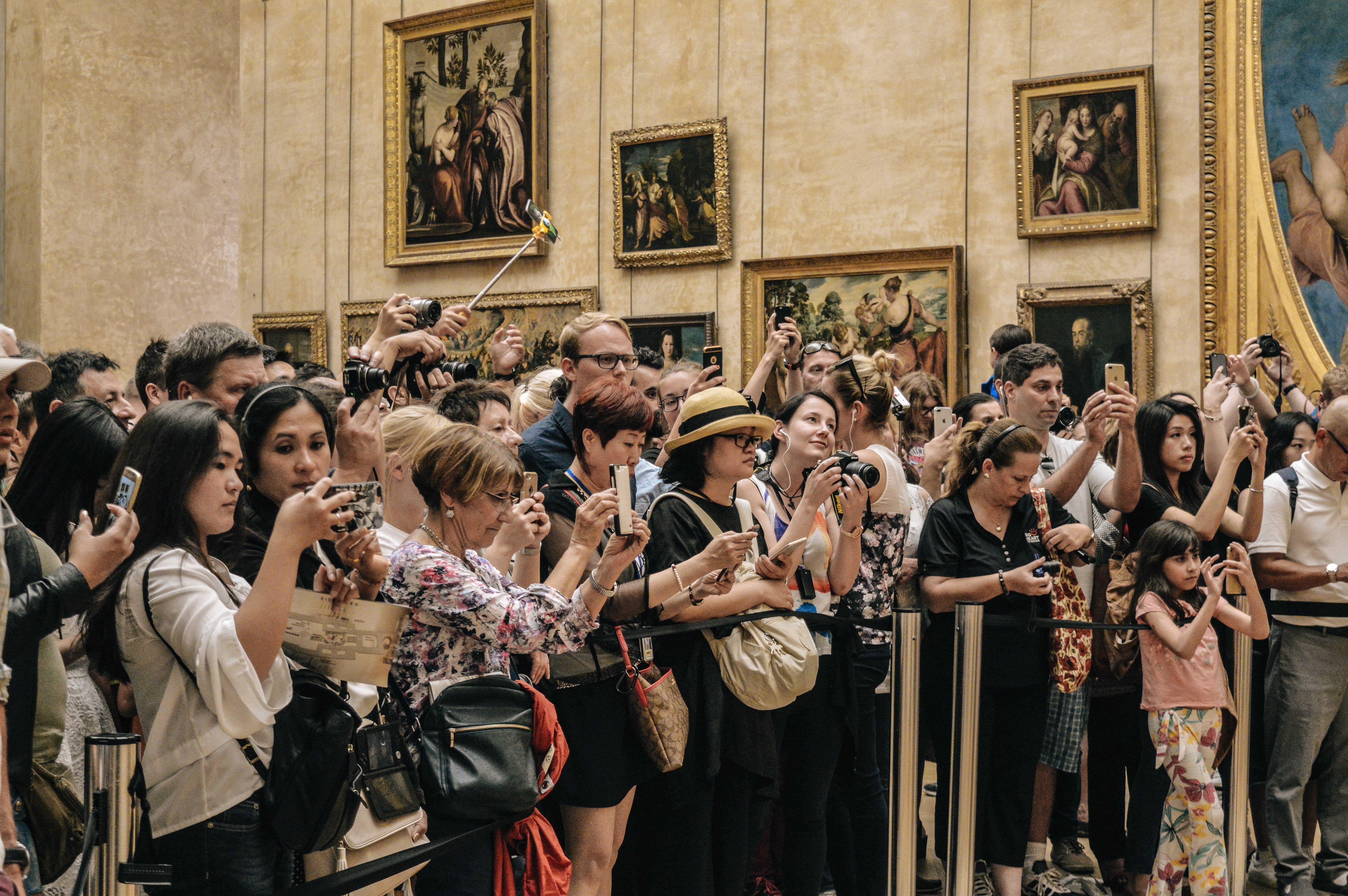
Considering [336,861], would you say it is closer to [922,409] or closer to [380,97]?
[922,409]

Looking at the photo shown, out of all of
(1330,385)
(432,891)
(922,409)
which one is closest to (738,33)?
(922,409)

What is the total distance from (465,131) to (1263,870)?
8801 millimetres

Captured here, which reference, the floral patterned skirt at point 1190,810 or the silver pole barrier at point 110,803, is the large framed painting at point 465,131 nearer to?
the floral patterned skirt at point 1190,810

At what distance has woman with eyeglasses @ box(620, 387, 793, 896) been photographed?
403 cm

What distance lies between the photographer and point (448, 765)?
9.87ft

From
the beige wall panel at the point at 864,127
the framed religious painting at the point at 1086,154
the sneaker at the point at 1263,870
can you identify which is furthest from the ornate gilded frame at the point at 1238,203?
the sneaker at the point at 1263,870

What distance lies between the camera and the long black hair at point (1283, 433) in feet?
22.0

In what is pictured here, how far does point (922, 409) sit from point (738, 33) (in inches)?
175

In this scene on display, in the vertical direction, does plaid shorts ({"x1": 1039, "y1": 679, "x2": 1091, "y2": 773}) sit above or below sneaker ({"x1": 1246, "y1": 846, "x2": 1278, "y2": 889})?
above

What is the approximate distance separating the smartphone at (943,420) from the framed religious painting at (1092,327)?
294 cm

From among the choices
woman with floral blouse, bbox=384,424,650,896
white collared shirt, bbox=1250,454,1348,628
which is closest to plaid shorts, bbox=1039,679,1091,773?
white collared shirt, bbox=1250,454,1348,628

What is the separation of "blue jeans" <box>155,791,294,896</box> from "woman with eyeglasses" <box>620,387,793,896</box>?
1551 mm

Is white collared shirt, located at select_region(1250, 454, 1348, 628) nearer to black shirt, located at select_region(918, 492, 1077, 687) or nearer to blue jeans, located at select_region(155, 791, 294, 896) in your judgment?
black shirt, located at select_region(918, 492, 1077, 687)

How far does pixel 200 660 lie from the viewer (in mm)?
2535
